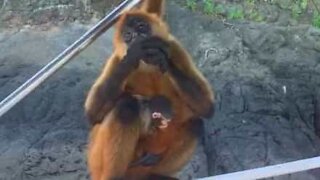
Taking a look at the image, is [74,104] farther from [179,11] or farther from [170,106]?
[170,106]

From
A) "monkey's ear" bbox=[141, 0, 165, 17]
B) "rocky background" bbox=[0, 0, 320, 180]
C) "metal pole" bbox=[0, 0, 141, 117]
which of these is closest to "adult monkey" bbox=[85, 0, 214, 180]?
"monkey's ear" bbox=[141, 0, 165, 17]

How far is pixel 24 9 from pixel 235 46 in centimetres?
161

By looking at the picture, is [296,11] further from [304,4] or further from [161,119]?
[161,119]

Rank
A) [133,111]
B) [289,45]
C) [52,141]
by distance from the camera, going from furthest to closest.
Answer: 1. [289,45]
2. [52,141]
3. [133,111]

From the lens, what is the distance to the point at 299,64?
8438mm

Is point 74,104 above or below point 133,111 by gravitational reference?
below

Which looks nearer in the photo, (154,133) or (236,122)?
(154,133)

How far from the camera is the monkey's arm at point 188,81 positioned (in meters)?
Result: 6.13

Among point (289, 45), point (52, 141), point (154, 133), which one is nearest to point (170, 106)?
point (154, 133)

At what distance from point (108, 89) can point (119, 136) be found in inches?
10.2

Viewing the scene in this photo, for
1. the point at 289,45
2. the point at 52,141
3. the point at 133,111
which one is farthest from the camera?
the point at 289,45

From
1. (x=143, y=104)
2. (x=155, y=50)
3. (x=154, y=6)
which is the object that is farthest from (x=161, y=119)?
(x=154, y=6)

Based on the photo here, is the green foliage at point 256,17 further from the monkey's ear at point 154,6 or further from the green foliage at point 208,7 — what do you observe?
the monkey's ear at point 154,6

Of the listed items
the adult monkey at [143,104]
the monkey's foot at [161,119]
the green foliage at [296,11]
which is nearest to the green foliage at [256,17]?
the green foliage at [296,11]
